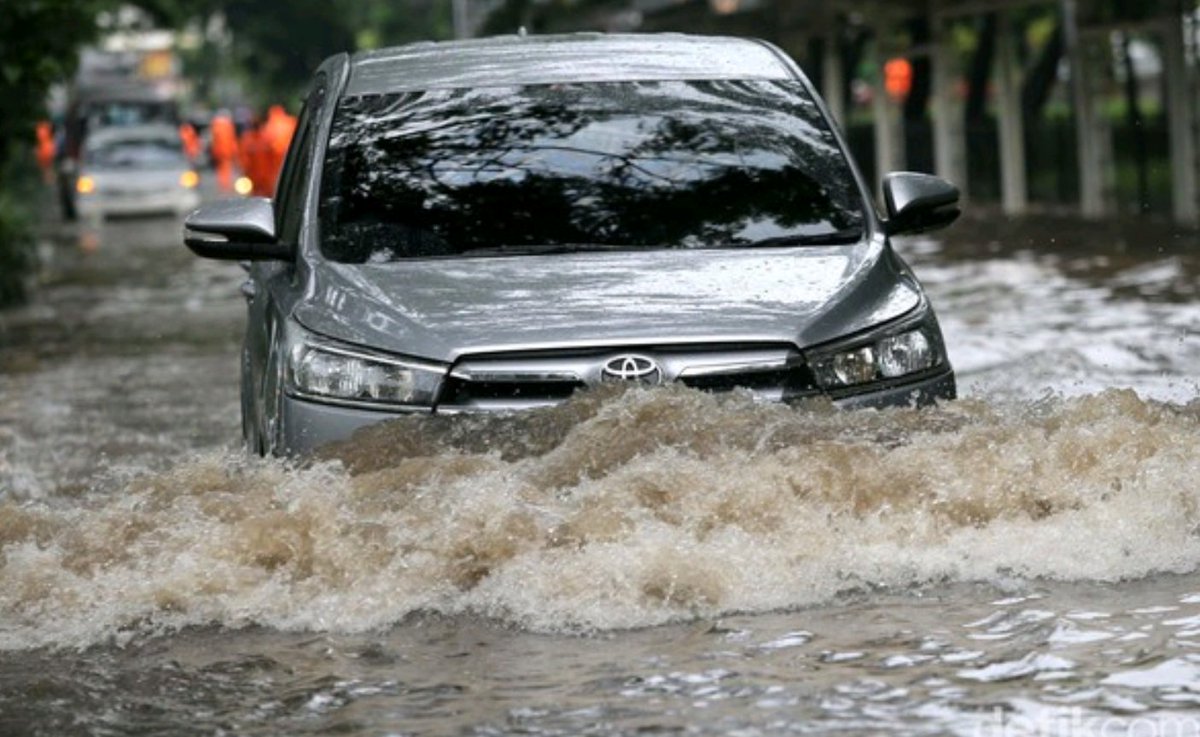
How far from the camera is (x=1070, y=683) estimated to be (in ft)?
21.4

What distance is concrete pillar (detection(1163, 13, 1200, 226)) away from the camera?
27.7 metres

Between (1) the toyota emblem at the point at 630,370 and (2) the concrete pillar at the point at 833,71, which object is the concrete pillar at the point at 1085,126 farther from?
(1) the toyota emblem at the point at 630,370

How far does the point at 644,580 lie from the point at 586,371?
80 cm

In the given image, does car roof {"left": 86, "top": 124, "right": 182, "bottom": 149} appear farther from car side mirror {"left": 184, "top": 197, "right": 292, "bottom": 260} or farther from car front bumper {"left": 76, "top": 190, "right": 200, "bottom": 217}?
car side mirror {"left": 184, "top": 197, "right": 292, "bottom": 260}

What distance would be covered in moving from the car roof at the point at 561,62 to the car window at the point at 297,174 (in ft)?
0.67

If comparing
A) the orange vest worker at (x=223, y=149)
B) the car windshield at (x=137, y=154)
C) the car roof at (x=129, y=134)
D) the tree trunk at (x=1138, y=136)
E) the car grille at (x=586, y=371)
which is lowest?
the orange vest worker at (x=223, y=149)

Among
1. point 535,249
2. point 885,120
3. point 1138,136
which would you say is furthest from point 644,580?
point 885,120

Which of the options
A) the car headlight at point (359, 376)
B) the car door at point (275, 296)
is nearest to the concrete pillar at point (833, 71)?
the car door at point (275, 296)

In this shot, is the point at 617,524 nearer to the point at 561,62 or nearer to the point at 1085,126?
the point at 561,62

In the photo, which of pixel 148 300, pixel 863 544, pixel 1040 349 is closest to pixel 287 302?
pixel 863 544

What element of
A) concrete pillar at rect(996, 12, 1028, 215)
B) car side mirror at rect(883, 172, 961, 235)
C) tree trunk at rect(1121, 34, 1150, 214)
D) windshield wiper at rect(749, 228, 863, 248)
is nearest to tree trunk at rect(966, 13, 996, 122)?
concrete pillar at rect(996, 12, 1028, 215)

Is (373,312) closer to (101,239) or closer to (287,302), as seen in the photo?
(287,302)

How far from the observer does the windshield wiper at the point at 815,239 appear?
9062mm

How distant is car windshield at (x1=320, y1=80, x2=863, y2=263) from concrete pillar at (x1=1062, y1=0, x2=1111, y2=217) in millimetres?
21603
